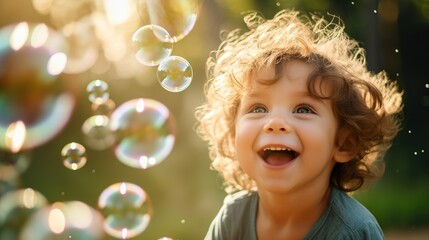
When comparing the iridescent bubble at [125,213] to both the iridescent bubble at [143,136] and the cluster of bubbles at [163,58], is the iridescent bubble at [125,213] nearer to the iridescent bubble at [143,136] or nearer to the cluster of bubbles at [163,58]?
the iridescent bubble at [143,136]

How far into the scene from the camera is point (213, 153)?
3412 millimetres

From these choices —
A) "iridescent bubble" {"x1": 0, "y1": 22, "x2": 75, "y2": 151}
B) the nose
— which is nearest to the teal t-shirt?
the nose

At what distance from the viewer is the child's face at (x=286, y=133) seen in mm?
2584

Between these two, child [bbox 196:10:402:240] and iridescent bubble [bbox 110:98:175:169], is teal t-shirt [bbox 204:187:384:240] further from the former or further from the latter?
iridescent bubble [bbox 110:98:175:169]

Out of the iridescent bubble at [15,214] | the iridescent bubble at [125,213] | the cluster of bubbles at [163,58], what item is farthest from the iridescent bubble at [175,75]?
the iridescent bubble at [15,214]

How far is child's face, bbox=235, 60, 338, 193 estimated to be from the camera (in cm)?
258

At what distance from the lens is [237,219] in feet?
9.52

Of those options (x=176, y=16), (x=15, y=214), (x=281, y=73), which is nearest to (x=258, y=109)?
(x=281, y=73)

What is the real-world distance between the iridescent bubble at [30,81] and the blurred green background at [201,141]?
864 millimetres

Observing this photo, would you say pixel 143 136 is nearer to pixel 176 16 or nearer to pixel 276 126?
pixel 176 16

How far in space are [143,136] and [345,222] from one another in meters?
1.22

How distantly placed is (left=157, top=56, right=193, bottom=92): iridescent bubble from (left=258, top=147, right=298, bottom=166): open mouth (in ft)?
3.25

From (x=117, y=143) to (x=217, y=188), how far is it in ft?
9.37

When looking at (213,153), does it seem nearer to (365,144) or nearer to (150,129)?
(150,129)
